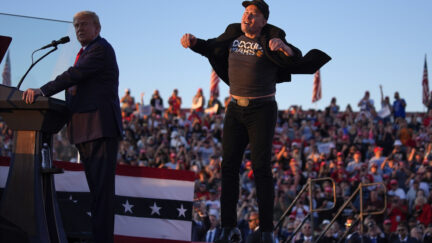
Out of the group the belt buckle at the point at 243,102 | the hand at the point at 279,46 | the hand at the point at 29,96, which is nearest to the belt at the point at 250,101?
the belt buckle at the point at 243,102

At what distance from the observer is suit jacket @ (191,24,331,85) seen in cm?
540

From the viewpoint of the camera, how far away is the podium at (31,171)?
16.2 ft

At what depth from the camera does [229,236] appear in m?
5.58

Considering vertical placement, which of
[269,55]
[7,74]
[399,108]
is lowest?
[7,74]

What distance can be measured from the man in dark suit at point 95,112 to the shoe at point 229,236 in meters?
0.94

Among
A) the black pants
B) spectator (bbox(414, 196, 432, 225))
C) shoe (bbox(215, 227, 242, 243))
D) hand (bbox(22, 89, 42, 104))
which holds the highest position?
hand (bbox(22, 89, 42, 104))

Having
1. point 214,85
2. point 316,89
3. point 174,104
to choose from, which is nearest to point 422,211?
point 174,104

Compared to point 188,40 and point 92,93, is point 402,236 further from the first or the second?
point 92,93

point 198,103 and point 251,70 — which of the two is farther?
point 198,103

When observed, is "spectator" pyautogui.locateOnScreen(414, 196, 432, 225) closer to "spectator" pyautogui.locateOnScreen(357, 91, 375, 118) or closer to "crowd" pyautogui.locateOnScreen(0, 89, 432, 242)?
"crowd" pyautogui.locateOnScreen(0, 89, 432, 242)

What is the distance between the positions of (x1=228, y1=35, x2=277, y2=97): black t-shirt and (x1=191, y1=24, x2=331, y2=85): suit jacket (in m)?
0.07

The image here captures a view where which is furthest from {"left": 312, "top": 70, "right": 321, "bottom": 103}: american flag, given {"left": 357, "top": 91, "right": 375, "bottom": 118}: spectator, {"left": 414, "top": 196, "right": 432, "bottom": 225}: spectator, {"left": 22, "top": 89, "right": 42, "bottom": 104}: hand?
{"left": 22, "top": 89, "right": 42, "bottom": 104}: hand

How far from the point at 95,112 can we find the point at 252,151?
125 cm

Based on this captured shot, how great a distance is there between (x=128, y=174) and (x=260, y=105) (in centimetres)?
196
